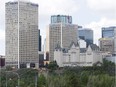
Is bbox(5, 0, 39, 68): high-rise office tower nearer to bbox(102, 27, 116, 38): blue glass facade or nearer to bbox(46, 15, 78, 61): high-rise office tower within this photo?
bbox(46, 15, 78, 61): high-rise office tower

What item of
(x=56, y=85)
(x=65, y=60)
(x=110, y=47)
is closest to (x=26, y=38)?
(x=65, y=60)

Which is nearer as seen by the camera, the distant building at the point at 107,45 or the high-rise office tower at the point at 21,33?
the high-rise office tower at the point at 21,33

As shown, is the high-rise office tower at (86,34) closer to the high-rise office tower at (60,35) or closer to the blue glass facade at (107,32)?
the blue glass facade at (107,32)

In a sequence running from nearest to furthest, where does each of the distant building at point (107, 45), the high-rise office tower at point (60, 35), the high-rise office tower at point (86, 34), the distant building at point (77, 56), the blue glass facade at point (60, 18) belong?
1. the distant building at point (77, 56)
2. the high-rise office tower at point (60, 35)
3. the distant building at point (107, 45)
4. the blue glass facade at point (60, 18)
5. the high-rise office tower at point (86, 34)

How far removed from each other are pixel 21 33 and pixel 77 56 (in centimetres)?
1735

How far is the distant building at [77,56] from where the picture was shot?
4166 inches

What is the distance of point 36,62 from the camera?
4456 inches

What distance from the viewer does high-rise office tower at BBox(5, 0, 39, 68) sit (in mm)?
112000

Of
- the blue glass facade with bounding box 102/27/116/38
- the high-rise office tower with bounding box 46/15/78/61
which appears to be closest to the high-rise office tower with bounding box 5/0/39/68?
the high-rise office tower with bounding box 46/15/78/61

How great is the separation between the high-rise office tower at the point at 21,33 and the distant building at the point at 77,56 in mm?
7370

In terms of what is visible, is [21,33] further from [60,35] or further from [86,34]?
[86,34]

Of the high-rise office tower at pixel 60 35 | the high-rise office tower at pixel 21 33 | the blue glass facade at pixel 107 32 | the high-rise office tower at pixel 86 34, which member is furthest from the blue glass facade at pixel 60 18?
the high-rise office tower at pixel 21 33

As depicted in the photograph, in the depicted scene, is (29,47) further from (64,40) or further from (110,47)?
(110,47)

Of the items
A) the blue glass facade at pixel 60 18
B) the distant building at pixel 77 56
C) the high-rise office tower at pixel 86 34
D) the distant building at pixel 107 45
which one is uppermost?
the blue glass facade at pixel 60 18
